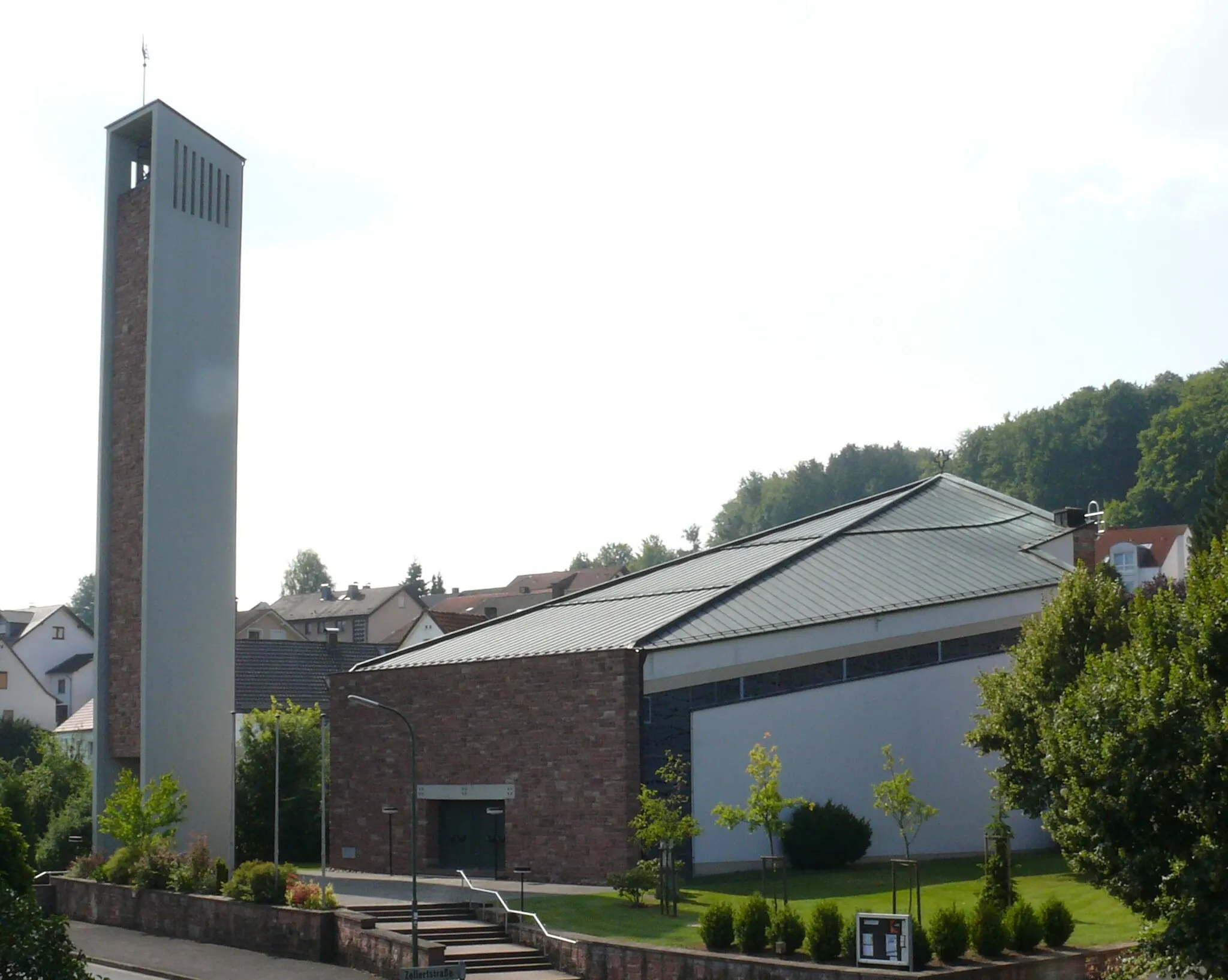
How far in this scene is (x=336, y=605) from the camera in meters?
110

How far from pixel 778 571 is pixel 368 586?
77465mm

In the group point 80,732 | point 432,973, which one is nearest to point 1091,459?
point 80,732

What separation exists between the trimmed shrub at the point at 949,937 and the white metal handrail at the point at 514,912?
7303mm

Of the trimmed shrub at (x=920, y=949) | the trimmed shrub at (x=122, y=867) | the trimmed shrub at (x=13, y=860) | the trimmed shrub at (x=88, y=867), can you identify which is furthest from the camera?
the trimmed shrub at (x=88, y=867)

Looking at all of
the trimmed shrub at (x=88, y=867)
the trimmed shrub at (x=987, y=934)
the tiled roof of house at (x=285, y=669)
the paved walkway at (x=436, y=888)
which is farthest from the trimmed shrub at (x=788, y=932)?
the tiled roof of house at (x=285, y=669)

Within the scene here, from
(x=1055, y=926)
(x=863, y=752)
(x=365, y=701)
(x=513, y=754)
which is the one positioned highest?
(x=365, y=701)

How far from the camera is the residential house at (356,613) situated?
104500mm

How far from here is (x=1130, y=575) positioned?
85375mm

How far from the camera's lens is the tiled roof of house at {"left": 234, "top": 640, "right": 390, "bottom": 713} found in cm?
5778

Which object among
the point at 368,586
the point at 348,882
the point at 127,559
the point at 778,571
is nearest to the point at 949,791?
the point at 778,571

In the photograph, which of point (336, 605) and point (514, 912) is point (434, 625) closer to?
point (336, 605)

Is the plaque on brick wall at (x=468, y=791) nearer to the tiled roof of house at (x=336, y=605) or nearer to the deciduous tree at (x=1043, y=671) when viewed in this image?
the deciduous tree at (x=1043, y=671)

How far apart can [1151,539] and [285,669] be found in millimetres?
52921

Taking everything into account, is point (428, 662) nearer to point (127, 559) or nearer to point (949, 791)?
point (127, 559)
